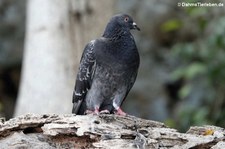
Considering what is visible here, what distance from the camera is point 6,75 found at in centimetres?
1401

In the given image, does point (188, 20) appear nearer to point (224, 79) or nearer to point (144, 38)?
point (144, 38)

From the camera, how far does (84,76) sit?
7.09 m

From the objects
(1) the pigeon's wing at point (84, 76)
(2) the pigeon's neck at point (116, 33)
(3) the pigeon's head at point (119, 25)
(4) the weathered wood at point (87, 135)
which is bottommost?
(4) the weathered wood at point (87, 135)

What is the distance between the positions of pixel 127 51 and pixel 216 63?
Answer: 4.07 metres

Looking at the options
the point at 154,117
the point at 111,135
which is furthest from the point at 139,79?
the point at 111,135

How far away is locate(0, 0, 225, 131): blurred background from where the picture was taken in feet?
31.8

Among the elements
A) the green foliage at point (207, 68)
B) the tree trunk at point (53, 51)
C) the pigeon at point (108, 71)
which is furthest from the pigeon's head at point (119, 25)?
the green foliage at point (207, 68)

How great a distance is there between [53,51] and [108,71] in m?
3.04

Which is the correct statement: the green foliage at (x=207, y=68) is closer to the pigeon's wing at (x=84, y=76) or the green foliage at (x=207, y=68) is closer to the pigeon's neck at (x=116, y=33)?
the pigeon's neck at (x=116, y=33)

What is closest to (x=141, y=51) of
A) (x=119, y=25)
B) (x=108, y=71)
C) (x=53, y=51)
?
(x=53, y=51)

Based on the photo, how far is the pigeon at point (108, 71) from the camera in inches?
269

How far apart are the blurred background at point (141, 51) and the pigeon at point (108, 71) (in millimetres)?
2568

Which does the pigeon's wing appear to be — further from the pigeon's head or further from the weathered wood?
the weathered wood

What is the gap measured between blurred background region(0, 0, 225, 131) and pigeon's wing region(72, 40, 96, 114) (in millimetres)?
2431
